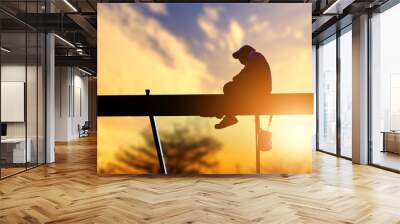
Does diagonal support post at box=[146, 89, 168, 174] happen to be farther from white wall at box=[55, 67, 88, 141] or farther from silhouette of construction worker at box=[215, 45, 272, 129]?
white wall at box=[55, 67, 88, 141]

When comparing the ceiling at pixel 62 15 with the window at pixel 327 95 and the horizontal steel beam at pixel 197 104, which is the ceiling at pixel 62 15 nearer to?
the window at pixel 327 95

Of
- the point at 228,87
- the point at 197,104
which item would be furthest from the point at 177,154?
the point at 228,87

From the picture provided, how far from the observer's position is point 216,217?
3969 millimetres

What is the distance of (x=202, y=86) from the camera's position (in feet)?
21.2

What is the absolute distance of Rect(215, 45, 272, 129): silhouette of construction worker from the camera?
6.48 metres

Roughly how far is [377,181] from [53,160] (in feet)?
21.9

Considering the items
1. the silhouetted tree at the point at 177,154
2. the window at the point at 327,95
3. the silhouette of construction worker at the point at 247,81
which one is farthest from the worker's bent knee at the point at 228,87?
the window at the point at 327,95

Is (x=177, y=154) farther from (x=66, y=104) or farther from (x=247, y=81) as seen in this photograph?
(x=66, y=104)

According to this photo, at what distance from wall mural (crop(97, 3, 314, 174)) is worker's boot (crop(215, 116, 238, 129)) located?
18mm

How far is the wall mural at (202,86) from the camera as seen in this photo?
6469 mm

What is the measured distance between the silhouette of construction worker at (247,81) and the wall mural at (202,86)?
0.02 m

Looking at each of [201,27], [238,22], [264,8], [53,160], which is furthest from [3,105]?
[264,8]

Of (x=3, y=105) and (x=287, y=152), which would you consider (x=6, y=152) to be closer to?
(x=3, y=105)

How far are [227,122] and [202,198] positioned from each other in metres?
1.95
